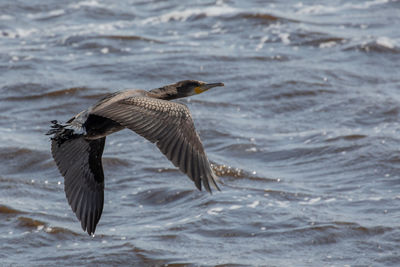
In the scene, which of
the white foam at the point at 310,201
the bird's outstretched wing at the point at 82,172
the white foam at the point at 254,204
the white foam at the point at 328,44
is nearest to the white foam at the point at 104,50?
the white foam at the point at 328,44

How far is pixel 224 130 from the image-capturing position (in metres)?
9.60

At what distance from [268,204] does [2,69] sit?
5.38m

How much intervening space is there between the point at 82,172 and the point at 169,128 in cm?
133

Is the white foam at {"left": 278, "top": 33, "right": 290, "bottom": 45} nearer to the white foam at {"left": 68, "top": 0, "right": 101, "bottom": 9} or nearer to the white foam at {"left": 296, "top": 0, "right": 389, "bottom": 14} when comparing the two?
the white foam at {"left": 296, "top": 0, "right": 389, "bottom": 14}

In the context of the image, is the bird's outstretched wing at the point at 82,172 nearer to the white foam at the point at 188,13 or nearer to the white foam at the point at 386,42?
the white foam at the point at 386,42

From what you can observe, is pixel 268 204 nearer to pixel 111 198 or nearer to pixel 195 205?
pixel 195 205

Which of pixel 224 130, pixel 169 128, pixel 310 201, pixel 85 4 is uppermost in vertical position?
pixel 85 4

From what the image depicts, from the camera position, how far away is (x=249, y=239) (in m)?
7.11

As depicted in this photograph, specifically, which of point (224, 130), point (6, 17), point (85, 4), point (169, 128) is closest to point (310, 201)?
point (224, 130)

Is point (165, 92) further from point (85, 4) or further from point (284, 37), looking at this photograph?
point (85, 4)

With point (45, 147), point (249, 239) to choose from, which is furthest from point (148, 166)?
point (249, 239)

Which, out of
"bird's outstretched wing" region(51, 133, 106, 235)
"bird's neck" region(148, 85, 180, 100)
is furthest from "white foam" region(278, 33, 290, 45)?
"bird's outstretched wing" region(51, 133, 106, 235)

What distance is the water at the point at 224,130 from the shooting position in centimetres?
705

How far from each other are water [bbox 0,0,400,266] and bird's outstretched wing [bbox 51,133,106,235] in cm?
60
